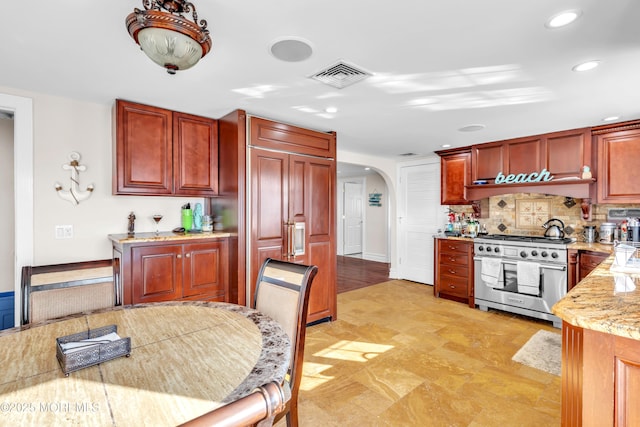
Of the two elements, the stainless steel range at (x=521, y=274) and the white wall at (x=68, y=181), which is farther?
the stainless steel range at (x=521, y=274)

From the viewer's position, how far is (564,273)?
3.54 m

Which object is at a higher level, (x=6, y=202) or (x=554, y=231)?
(x=6, y=202)

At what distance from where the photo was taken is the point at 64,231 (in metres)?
2.77

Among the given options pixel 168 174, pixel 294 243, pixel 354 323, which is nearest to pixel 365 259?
pixel 354 323

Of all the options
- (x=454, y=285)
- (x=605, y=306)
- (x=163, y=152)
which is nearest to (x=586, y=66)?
(x=605, y=306)

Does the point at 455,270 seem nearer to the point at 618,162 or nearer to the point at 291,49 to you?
the point at 618,162

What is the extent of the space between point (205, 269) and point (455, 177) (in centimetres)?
384

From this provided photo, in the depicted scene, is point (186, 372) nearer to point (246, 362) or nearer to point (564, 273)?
point (246, 362)

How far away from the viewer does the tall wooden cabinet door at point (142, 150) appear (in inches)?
109

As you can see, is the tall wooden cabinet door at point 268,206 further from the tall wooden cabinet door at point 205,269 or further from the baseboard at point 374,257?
the baseboard at point 374,257

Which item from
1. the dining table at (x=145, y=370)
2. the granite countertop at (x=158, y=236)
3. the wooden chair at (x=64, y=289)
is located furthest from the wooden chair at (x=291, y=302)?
the granite countertop at (x=158, y=236)

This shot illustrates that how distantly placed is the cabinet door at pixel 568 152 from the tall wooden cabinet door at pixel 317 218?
2722 millimetres

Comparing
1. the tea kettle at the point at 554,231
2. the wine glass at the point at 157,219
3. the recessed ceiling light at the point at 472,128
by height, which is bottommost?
the tea kettle at the point at 554,231

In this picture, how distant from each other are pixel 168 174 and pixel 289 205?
48.1 inches
